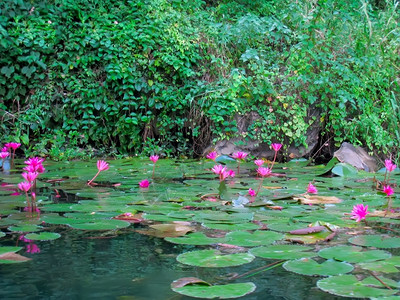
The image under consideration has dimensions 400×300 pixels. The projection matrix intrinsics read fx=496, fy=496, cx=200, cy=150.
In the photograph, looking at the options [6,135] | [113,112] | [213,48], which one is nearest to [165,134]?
[113,112]

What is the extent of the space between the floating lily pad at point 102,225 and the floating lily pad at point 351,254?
0.85m

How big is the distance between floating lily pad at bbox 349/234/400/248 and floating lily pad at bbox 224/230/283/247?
288 mm

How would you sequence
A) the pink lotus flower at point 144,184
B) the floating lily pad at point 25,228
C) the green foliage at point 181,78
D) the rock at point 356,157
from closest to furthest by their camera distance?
the floating lily pad at point 25,228 → the pink lotus flower at point 144,184 → the rock at point 356,157 → the green foliage at point 181,78

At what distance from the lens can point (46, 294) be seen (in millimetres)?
1318

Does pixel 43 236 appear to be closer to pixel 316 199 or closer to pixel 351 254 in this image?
pixel 351 254

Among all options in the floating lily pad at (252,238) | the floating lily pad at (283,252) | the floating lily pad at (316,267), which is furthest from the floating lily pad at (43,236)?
the floating lily pad at (316,267)

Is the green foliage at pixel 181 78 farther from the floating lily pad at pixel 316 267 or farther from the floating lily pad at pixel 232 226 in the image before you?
the floating lily pad at pixel 316 267

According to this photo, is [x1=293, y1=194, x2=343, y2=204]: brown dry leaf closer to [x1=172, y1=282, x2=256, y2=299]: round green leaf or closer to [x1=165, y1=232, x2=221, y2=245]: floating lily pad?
[x1=165, y1=232, x2=221, y2=245]: floating lily pad

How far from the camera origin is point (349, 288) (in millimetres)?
1339

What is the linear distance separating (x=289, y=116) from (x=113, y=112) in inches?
77.4

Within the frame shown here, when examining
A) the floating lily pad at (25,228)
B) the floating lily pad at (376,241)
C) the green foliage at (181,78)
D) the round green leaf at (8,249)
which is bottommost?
the floating lily pad at (376,241)

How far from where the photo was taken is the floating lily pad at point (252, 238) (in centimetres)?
182

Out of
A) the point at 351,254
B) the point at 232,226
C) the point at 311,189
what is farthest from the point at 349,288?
the point at 311,189

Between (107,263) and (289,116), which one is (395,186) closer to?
(289,116)
